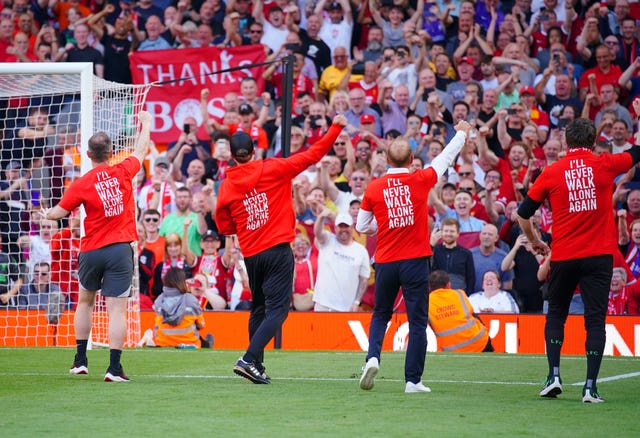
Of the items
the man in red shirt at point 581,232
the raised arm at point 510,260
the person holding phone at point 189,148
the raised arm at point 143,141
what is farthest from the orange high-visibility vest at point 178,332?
the man in red shirt at point 581,232

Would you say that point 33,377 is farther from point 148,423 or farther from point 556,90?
point 556,90

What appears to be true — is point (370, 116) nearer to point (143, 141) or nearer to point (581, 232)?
point (143, 141)

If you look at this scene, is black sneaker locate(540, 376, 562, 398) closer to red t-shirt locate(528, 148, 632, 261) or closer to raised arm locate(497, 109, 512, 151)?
red t-shirt locate(528, 148, 632, 261)

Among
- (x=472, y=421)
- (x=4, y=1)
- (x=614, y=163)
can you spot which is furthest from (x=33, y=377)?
(x=4, y=1)

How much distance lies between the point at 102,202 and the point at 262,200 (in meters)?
1.52

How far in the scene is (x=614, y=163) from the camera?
8633 millimetres

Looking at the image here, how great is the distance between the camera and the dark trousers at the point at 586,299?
854 cm

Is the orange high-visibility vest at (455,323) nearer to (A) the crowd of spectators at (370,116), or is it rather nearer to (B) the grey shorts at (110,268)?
(A) the crowd of spectators at (370,116)

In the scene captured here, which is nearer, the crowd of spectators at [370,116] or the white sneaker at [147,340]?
the white sneaker at [147,340]

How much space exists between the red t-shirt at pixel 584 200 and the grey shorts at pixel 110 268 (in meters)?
3.87

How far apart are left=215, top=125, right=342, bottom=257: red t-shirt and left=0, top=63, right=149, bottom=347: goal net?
191 inches

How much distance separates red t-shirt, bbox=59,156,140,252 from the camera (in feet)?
33.0

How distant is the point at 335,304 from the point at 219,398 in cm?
790

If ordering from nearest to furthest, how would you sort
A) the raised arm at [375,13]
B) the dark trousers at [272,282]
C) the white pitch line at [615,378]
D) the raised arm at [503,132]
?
the dark trousers at [272,282] < the white pitch line at [615,378] < the raised arm at [503,132] < the raised arm at [375,13]
